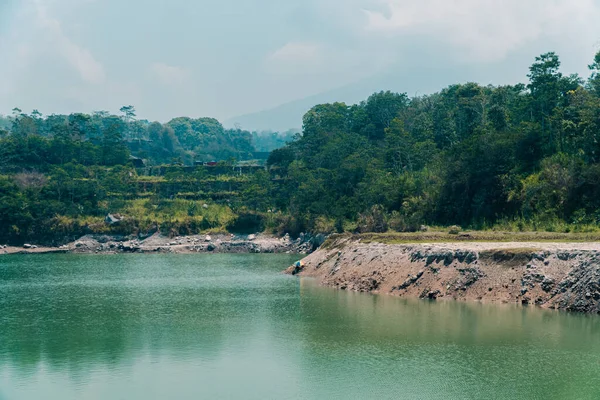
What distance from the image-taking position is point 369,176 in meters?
85.4

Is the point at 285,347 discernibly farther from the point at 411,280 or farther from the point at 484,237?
the point at 484,237

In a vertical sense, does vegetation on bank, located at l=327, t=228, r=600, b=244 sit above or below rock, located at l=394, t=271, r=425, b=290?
above

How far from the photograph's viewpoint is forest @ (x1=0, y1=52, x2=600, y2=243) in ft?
194

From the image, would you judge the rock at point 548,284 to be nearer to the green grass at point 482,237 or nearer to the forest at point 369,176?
the green grass at point 482,237

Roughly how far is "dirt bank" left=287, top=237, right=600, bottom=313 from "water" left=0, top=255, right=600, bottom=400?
148cm

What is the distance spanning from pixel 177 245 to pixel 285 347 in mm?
65964

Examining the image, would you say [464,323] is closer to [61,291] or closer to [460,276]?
[460,276]

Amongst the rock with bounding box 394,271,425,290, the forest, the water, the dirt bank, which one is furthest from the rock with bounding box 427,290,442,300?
the forest

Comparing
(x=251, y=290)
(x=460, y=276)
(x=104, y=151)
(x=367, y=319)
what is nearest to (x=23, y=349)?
(x=367, y=319)

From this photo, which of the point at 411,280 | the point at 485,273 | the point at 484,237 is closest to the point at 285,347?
the point at 411,280

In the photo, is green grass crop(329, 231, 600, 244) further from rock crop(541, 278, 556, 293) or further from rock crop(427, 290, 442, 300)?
rock crop(427, 290, 442, 300)

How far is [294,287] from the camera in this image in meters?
50.8

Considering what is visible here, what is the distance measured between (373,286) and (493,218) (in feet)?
61.7

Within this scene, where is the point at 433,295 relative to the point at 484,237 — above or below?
below
